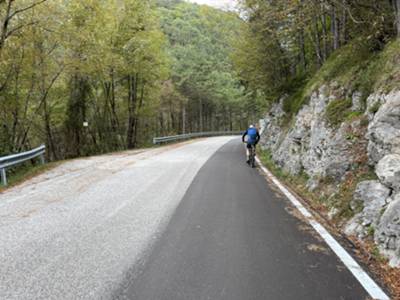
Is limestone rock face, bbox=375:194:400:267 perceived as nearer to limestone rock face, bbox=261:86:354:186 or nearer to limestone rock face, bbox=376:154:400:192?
limestone rock face, bbox=376:154:400:192

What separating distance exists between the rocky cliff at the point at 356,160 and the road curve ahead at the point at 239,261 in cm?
72

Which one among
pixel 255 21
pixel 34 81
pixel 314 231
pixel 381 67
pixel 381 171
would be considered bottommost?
pixel 314 231

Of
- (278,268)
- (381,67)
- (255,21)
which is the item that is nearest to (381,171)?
(278,268)

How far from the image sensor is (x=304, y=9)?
667cm

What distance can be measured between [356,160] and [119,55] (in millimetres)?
16883

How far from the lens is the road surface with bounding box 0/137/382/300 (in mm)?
2719

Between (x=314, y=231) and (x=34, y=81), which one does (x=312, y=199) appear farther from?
(x=34, y=81)

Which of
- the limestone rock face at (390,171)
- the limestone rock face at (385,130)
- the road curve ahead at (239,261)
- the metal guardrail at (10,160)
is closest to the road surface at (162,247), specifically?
the road curve ahead at (239,261)

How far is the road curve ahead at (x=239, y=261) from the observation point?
8.74ft

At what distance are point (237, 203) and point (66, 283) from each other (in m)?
3.45

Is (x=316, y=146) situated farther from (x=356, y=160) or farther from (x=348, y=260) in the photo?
(x=348, y=260)

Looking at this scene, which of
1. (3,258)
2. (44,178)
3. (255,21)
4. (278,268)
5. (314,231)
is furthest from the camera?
(255,21)

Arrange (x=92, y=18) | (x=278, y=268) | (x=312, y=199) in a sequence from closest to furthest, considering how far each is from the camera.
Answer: (x=278, y=268) < (x=312, y=199) < (x=92, y=18)

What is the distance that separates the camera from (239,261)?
324 cm
